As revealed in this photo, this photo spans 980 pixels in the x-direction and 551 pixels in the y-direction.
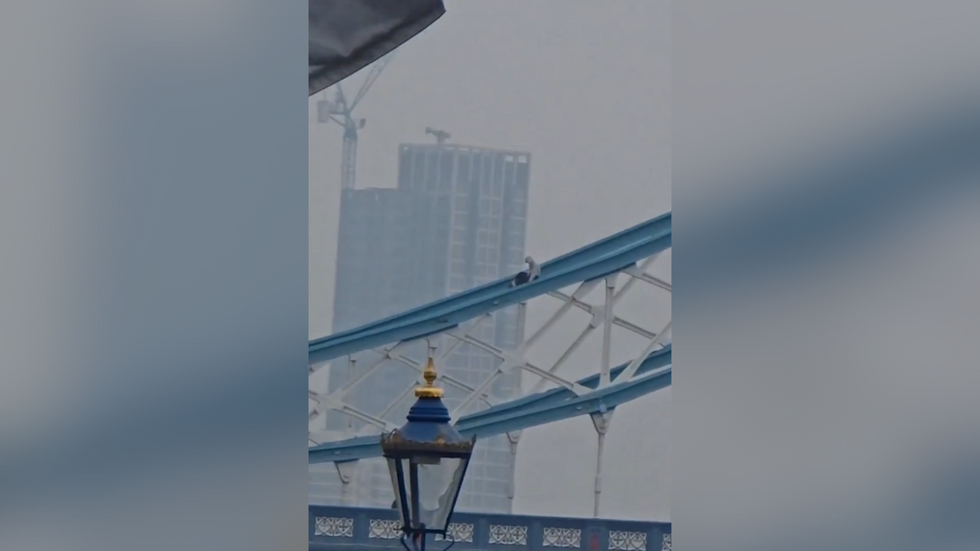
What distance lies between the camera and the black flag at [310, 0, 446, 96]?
160 cm

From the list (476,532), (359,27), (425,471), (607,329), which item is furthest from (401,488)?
(607,329)

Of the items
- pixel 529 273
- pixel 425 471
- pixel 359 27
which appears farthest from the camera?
pixel 529 273

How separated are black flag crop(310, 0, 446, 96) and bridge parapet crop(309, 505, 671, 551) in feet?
15.9

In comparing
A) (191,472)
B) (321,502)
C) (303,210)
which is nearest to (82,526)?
(191,472)

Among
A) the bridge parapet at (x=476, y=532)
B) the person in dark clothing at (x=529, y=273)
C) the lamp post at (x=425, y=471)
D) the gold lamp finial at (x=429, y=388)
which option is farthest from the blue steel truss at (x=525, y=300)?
the lamp post at (x=425, y=471)

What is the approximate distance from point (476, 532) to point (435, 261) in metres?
2.93

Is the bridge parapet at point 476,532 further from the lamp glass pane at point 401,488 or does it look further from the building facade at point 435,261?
the lamp glass pane at point 401,488

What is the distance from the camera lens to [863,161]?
0.52 meters

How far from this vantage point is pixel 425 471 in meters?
2.17

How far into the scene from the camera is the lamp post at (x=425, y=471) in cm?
216

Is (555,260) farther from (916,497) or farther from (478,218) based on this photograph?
(916,497)

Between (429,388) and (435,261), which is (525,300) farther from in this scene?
(429,388)

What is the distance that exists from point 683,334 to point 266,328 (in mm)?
201

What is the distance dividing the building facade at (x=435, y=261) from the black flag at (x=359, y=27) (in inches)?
205
